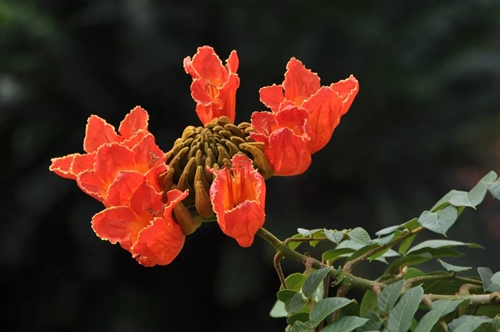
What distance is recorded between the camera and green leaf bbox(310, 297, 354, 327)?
1.80ft

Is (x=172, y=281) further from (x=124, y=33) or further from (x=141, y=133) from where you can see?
(x=141, y=133)

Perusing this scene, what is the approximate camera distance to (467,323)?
0.51 metres

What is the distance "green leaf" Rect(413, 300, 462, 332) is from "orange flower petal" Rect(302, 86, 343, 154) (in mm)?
158

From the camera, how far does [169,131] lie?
244cm

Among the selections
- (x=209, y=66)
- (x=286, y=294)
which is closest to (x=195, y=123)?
(x=209, y=66)

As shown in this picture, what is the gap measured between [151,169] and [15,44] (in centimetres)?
204

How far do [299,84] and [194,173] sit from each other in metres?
0.14

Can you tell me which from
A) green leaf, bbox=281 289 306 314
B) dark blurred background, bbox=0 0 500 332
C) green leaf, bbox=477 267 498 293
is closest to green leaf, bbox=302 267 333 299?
green leaf, bbox=281 289 306 314

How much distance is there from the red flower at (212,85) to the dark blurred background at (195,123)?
5.27 ft

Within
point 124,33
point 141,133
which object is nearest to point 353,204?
point 124,33

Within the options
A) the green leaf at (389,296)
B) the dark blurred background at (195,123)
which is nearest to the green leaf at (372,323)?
the green leaf at (389,296)

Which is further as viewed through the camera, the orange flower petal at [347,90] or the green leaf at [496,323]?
the orange flower petal at [347,90]

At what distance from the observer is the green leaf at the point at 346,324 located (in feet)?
1.74

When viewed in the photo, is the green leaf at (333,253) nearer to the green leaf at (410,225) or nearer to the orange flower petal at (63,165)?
the green leaf at (410,225)
